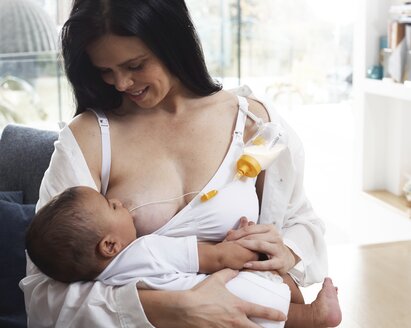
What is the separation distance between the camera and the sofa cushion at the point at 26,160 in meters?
2.35

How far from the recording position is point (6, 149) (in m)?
2.44

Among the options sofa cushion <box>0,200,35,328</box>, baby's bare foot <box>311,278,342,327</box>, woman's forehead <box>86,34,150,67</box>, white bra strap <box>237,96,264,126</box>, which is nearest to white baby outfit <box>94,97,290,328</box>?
baby's bare foot <box>311,278,342,327</box>

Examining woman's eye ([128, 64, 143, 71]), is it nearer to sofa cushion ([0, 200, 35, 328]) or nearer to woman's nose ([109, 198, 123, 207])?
woman's nose ([109, 198, 123, 207])

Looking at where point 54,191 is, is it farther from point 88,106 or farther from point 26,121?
point 26,121

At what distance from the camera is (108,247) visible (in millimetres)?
1365

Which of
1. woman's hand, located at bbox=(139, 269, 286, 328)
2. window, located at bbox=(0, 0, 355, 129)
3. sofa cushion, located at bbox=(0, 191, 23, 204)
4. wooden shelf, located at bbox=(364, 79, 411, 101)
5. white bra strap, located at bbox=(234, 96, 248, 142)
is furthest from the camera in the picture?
window, located at bbox=(0, 0, 355, 129)

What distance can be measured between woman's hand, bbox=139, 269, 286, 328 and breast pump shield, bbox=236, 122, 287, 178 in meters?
0.32

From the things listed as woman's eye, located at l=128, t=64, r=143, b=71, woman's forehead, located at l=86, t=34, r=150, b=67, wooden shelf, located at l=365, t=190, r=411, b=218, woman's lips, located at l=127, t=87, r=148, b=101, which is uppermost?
woman's forehead, located at l=86, t=34, r=150, b=67

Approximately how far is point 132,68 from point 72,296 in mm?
541

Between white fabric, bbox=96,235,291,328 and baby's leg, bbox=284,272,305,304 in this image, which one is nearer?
white fabric, bbox=96,235,291,328

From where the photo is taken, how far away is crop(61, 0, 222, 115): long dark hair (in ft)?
4.70

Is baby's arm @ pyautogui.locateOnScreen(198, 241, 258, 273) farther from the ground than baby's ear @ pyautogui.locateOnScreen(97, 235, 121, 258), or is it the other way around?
baby's ear @ pyautogui.locateOnScreen(97, 235, 121, 258)

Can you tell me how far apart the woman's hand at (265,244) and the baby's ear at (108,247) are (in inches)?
10.2

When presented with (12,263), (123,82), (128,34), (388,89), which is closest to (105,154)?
(123,82)
